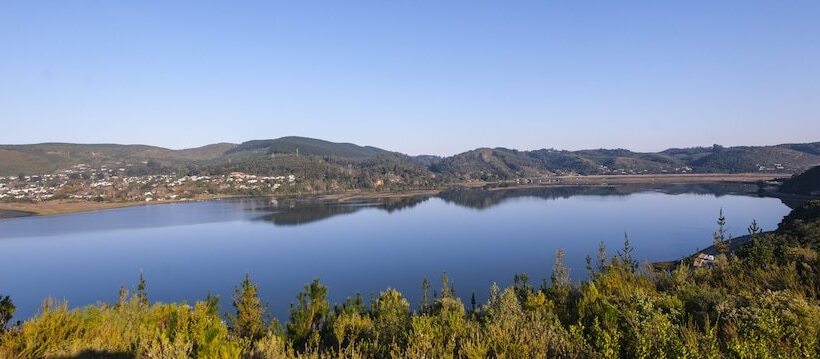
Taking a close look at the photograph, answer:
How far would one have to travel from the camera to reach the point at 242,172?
16025cm

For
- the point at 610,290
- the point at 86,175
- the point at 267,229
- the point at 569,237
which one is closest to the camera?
the point at 610,290

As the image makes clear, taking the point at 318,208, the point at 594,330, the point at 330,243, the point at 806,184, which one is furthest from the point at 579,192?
the point at 594,330

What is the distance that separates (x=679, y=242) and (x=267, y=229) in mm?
A: 62411

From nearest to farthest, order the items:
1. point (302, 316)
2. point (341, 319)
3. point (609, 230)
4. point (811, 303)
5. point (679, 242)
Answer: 1. point (811, 303)
2. point (341, 319)
3. point (302, 316)
4. point (679, 242)
5. point (609, 230)

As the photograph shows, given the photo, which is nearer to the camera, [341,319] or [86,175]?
[341,319]

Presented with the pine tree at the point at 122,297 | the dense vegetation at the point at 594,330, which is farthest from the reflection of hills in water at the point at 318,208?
the dense vegetation at the point at 594,330

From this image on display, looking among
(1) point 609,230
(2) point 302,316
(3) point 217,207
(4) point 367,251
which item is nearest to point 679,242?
(1) point 609,230

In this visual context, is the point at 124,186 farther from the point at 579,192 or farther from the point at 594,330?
the point at 594,330

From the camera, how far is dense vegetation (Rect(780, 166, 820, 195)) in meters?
96.4

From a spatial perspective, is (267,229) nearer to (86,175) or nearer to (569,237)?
(569,237)

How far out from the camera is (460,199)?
131000 millimetres

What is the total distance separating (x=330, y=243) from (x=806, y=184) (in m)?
101

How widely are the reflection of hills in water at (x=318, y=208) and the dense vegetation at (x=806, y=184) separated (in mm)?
83657

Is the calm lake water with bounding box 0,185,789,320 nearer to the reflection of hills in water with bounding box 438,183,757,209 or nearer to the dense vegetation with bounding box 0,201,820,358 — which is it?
the reflection of hills in water with bounding box 438,183,757,209
